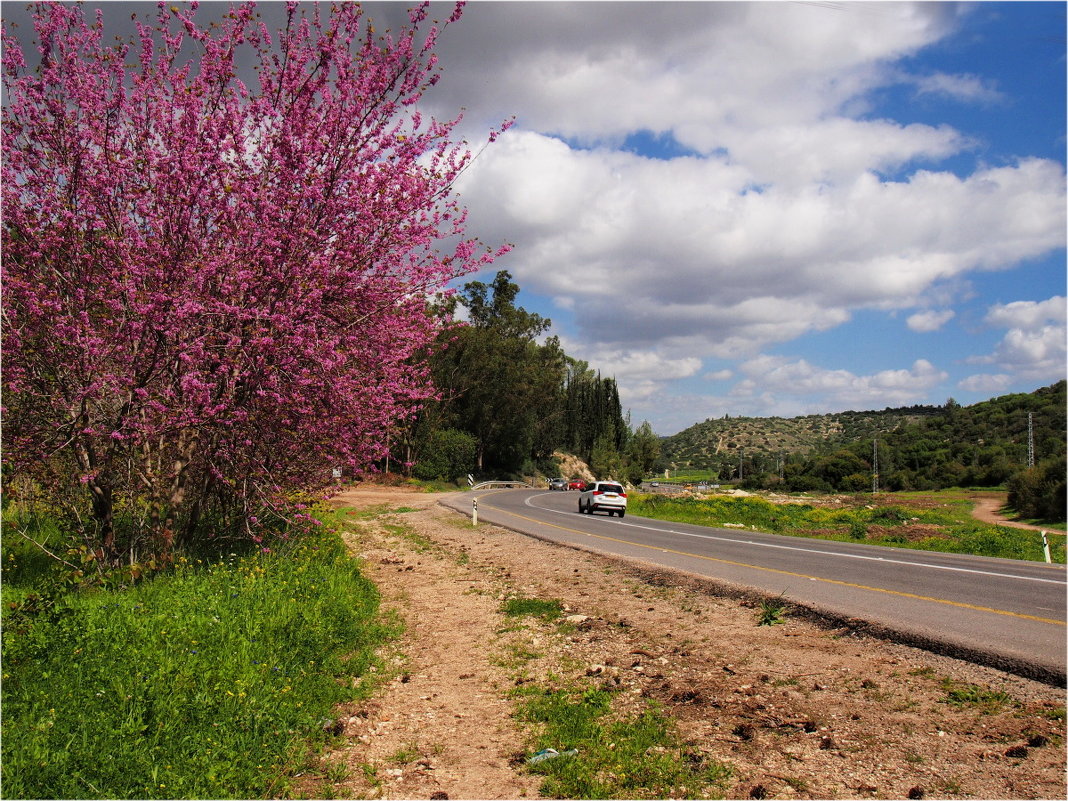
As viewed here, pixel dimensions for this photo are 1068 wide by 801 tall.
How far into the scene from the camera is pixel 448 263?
9469 mm

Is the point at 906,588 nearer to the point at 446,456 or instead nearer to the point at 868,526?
the point at 868,526

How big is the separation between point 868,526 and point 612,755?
26689 mm

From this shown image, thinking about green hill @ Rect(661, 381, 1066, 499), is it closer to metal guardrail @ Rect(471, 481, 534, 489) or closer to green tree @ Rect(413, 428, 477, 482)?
metal guardrail @ Rect(471, 481, 534, 489)

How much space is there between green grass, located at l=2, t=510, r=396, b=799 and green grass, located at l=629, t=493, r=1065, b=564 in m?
20.5

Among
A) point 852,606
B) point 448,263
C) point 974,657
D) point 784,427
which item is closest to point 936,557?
point 852,606

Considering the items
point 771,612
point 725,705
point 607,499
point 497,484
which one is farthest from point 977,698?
point 497,484

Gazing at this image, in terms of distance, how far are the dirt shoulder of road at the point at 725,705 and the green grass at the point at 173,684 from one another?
0.45 m

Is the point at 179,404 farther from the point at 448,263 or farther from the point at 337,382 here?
the point at 448,263

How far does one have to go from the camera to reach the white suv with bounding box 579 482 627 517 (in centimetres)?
3206

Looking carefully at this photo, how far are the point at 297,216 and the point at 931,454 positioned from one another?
96.6 metres

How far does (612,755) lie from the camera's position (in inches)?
194

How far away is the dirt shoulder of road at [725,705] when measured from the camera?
178 inches

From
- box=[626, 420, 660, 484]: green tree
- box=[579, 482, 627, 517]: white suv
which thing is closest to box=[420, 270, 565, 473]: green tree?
box=[626, 420, 660, 484]: green tree

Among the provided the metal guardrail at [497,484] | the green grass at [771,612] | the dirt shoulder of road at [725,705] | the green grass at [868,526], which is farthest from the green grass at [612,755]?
the metal guardrail at [497,484]
